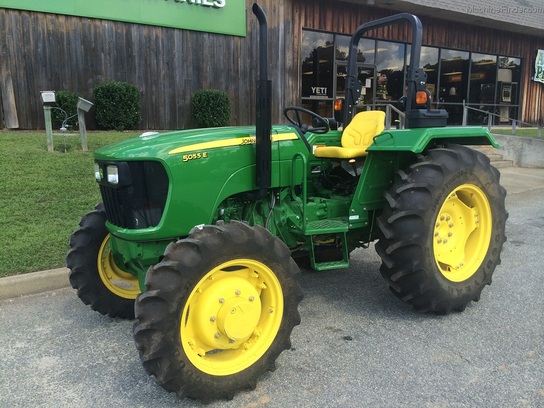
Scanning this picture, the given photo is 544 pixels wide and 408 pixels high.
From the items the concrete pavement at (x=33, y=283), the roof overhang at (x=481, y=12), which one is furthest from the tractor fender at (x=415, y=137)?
the roof overhang at (x=481, y=12)

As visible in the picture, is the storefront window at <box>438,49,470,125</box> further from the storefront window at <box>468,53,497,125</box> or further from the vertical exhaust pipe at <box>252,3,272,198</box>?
the vertical exhaust pipe at <box>252,3,272,198</box>

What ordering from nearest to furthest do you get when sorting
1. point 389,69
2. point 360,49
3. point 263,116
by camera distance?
point 263,116 → point 360,49 → point 389,69

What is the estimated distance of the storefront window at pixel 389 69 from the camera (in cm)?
1534

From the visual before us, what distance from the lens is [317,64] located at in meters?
14.3

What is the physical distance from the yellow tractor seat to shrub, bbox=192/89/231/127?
27.6 feet

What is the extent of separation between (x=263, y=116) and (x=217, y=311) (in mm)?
1185

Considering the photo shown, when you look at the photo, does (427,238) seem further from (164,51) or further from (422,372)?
(164,51)

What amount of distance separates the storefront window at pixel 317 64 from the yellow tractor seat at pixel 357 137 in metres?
10.4

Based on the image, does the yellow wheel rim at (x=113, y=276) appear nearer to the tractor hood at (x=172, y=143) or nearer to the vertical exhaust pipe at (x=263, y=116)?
the tractor hood at (x=172, y=143)

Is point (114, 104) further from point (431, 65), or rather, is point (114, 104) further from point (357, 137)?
point (431, 65)

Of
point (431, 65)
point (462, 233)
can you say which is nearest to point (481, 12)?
point (431, 65)

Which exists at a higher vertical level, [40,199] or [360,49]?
[360,49]

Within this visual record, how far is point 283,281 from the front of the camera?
275 cm

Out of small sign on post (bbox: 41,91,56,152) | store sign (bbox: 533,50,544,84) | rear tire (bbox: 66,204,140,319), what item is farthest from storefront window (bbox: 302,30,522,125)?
rear tire (bbox: 66,204,140,319)
